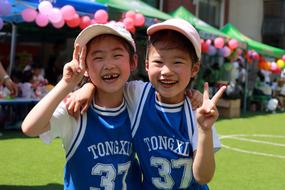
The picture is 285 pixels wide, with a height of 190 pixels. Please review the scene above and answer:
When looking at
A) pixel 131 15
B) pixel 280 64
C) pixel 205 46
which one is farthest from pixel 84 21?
pixel 280 64

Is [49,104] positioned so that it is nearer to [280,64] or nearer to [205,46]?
[205,46]

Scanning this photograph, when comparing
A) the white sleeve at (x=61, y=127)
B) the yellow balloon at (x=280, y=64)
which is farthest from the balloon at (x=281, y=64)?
the white sleeve at (x=61, y=127)

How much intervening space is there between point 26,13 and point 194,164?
657 centimetres

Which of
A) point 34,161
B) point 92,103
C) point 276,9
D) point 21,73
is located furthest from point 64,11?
point 276,9

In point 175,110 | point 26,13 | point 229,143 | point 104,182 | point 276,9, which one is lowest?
point 229,143

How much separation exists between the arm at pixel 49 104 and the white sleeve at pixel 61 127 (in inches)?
1.6

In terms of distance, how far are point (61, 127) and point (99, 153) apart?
0.67 feet

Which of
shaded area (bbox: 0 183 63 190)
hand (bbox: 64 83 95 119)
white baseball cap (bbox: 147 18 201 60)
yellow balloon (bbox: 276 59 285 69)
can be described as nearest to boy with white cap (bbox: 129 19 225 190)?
white baseball cap (bbox: 147 18 201 60)

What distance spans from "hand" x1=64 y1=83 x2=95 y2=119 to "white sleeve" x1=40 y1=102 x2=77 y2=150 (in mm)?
24

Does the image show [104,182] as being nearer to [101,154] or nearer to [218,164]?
[101,154]

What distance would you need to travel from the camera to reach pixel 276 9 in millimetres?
26922

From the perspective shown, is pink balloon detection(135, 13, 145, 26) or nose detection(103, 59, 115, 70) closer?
nose detection(103, 59, 115, 70)

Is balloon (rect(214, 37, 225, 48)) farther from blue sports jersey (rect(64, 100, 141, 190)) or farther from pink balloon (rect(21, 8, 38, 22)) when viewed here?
blue sports jersey (rect(64, 100, 141, 190))

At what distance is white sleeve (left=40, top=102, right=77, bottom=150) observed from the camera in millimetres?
1827
